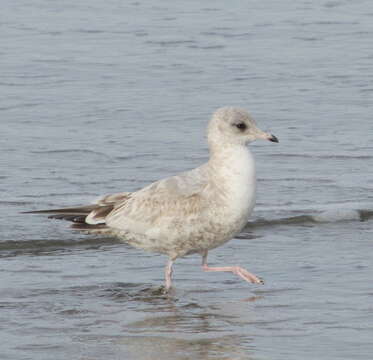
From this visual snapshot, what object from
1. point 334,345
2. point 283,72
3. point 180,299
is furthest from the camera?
point 283,72

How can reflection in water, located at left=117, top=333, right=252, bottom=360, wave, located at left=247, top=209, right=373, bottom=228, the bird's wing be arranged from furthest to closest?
1. wave, located at left=247, top=209, right=373, bottom=228
2. the bird's wing
3. reflection in water, located at left=117, top=333, right=252, bottom=360

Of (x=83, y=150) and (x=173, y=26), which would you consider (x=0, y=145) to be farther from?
(x=173, y=26)

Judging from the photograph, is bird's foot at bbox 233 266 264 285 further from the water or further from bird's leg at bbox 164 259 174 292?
bird's leg at bbox 164 259 174 292

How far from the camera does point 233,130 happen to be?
26.1 feet

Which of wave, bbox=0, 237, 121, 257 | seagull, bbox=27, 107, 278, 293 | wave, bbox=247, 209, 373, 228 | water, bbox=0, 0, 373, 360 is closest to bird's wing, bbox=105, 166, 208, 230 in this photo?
seagull, bbox=27, 107, 278, 293

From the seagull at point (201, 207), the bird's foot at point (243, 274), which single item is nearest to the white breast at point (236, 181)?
the seagull at point (201, 207)

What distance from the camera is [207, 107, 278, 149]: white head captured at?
7953 mm

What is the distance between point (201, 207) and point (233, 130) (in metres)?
0.54

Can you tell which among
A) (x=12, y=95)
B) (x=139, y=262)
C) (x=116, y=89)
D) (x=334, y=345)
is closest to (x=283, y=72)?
(x=116, y=89)

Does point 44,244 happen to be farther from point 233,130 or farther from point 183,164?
point 183,164

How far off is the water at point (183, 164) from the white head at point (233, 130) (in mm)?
952

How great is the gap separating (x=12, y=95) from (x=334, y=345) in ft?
27.2

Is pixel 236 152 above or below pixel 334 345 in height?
above

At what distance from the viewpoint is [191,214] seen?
310 inches
